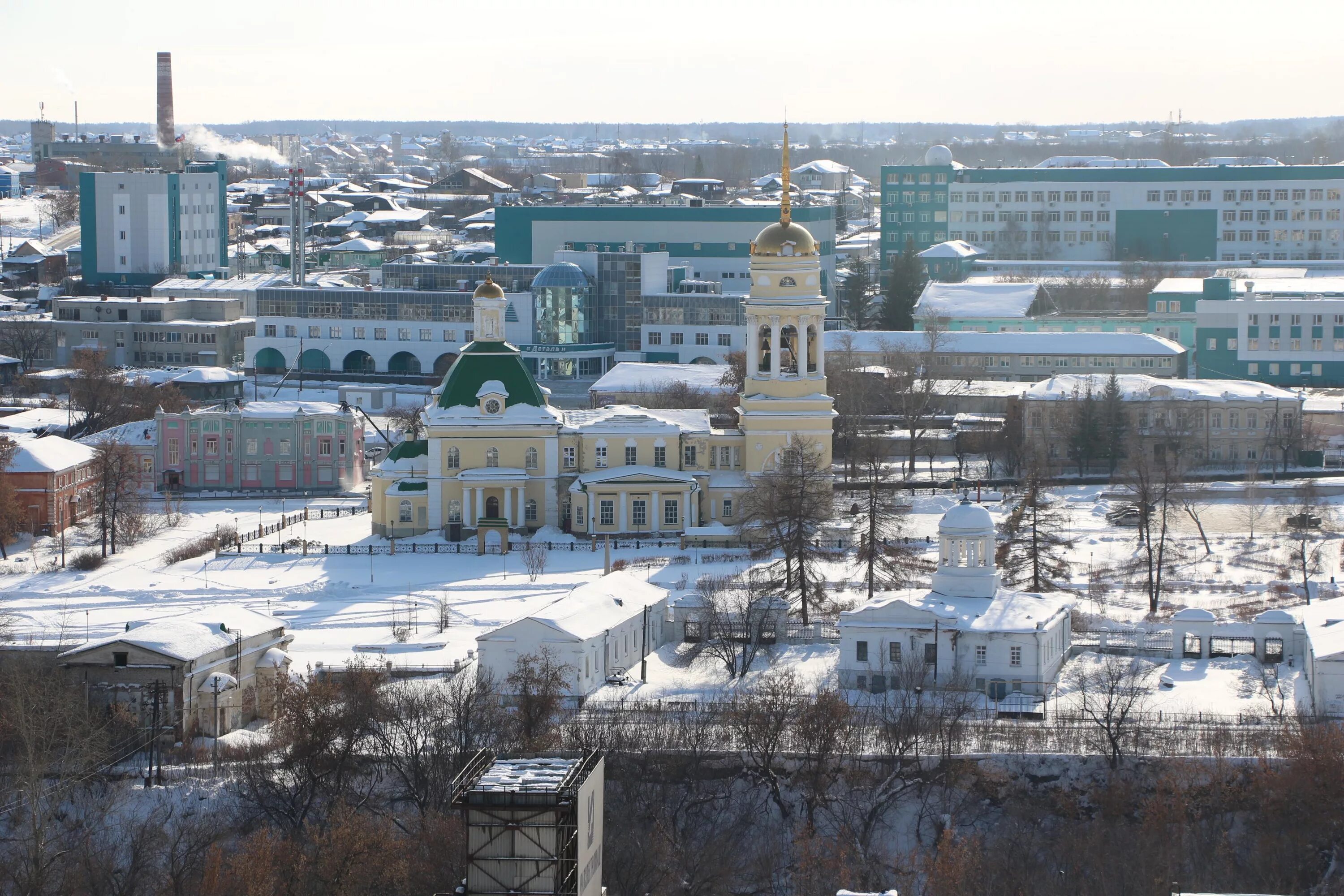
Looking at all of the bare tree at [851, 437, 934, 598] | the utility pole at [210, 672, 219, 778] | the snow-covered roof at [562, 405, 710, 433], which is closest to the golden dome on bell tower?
the snow-covered roof at [562, 405, 710, 433]

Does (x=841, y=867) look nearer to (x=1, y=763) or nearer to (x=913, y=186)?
(x=1, y=763)

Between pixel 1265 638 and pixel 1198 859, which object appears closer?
pixel 1198 859

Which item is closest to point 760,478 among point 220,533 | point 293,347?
point 220,533

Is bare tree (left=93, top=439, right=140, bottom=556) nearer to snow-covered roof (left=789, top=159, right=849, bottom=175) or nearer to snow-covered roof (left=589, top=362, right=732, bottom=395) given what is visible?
snow-covered roof (left=589, top=362, right=732, bottom=395)

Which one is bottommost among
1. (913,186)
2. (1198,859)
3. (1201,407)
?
(1198,859)

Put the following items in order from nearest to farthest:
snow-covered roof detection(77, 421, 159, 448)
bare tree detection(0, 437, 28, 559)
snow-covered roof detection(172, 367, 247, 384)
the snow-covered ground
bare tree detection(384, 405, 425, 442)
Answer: the snow-covered ground → bare tree detection(0, 437, 28, 559) → bare tree detection(384, 405, 425, 442) → snow-covered roof detection(77, 421, 159, 448) → snow-covered roof detection(172, 367, 247, 384)

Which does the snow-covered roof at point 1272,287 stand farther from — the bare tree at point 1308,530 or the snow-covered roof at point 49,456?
the snow-covered roof at point 49,456

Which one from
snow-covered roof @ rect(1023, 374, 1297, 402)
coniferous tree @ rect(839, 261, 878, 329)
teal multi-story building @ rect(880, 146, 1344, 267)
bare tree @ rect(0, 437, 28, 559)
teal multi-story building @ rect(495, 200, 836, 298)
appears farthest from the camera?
teal multi-story building @ rect(880, 146, 1344, 267)

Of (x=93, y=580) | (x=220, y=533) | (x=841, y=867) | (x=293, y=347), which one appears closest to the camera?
(x=841, y=867)
